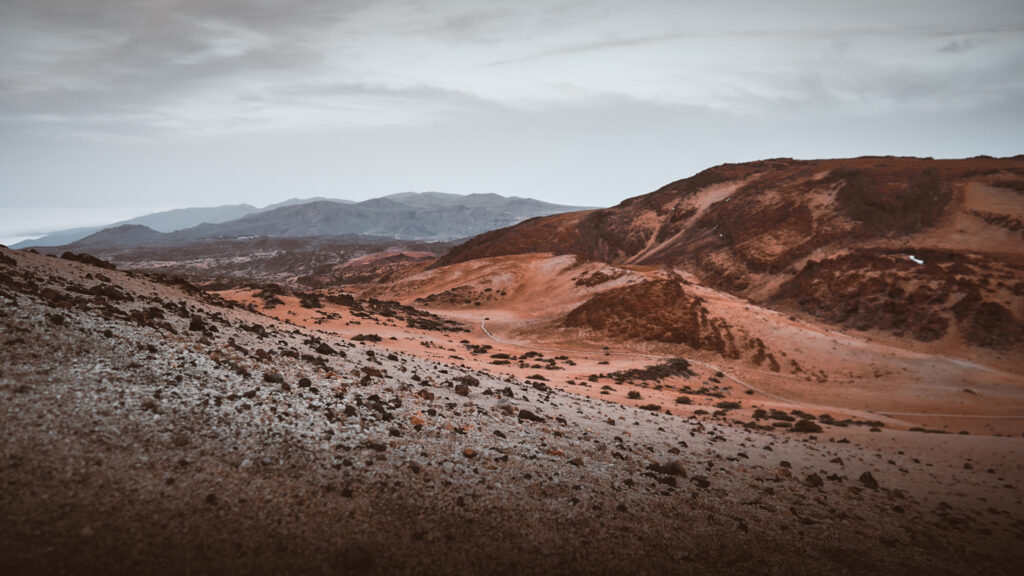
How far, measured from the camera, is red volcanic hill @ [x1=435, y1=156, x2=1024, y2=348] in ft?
125

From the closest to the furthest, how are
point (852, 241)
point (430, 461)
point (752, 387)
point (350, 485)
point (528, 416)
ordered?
point (350, 485) → point (430, 461) → point (528, 416) → point (752, 387) → point (852, 241)

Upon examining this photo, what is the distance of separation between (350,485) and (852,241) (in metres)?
63.6

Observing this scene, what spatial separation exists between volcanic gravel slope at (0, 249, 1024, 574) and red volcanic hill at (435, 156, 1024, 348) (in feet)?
98.4

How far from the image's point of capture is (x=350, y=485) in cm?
604

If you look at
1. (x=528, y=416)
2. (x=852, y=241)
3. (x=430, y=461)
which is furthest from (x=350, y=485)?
(x=852, y=241)

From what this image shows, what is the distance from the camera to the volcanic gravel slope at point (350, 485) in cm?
469

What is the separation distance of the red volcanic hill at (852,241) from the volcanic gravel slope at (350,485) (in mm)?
29988

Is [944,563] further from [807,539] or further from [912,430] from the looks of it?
[912,430]

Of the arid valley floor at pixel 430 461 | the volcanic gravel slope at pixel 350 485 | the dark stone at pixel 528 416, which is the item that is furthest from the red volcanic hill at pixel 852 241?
the volcanic gravel slope at pixel 350 485

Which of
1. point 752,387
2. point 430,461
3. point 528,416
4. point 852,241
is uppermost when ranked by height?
point 852,241

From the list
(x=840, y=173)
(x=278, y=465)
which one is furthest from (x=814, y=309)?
(x=278, y=465)

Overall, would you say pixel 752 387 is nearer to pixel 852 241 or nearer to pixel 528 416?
pixel 528 416

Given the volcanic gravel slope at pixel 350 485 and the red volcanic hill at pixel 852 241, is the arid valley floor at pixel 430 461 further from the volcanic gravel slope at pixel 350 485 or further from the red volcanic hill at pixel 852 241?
the red volcanic hill at pixel 852 241

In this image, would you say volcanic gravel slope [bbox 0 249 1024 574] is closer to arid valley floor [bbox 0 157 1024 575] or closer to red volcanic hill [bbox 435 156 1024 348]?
arid valley floor [bbox 0 157 1024 575]
